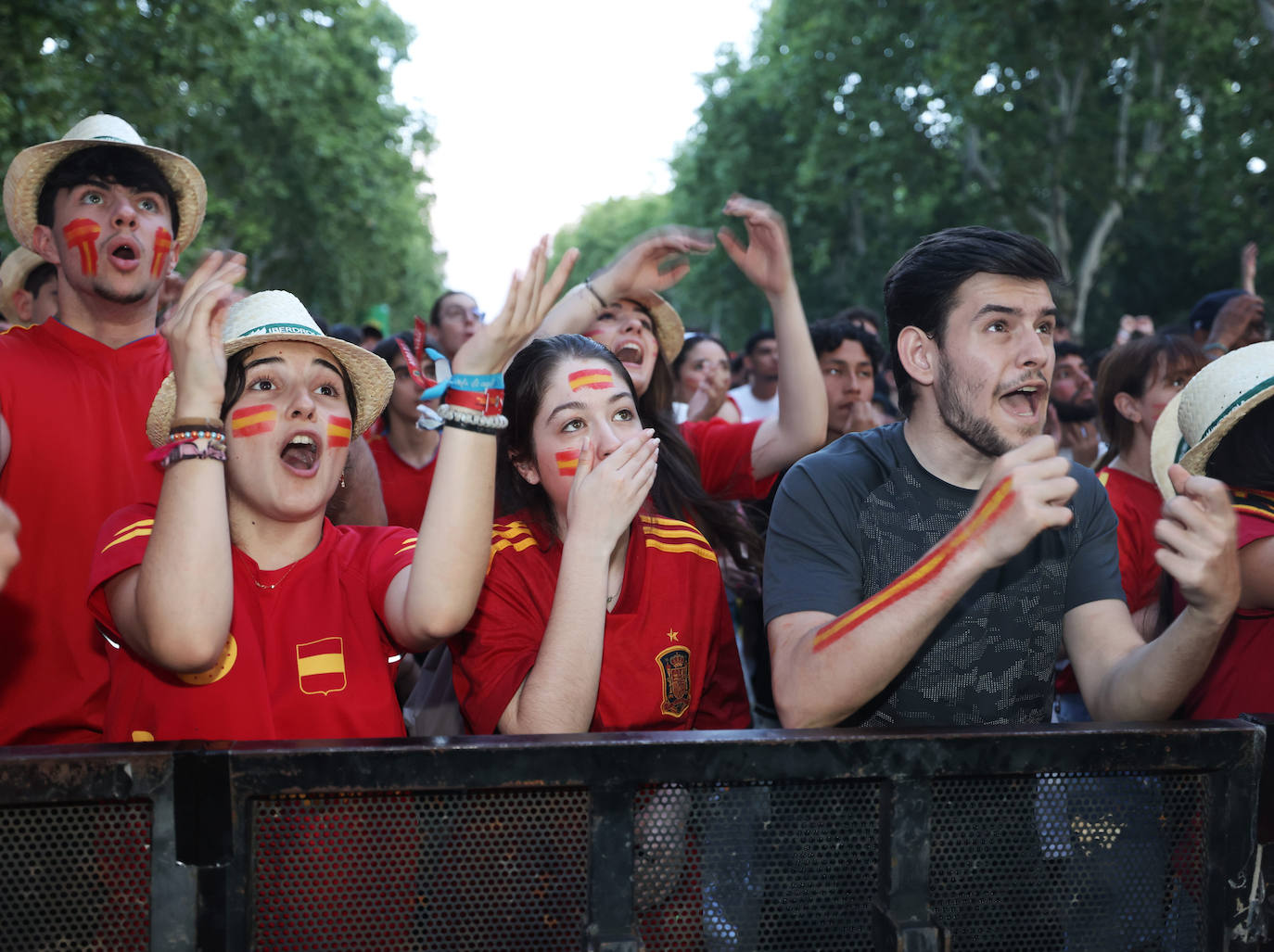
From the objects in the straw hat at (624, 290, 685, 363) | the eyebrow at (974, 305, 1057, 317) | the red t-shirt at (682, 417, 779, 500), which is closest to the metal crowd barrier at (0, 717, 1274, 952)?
the eyebrow at (974, 305, 1057, 317)

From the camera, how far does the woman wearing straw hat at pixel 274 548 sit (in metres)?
2.10

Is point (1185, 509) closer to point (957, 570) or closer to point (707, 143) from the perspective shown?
point (957, 570)

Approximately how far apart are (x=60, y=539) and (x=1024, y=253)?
2.38m

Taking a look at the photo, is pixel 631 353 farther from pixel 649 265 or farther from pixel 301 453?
pixel 301 453

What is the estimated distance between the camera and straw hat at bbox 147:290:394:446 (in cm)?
255

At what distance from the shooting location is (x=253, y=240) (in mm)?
23844

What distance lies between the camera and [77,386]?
10.2 ft

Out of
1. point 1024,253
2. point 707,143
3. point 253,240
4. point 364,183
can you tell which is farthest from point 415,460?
point 707,143

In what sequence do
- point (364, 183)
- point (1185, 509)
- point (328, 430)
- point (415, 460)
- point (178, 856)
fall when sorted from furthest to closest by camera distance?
1. point (364, 183)
2. point (415, 460)
3. point (328, 430)
4. point (1185, 509)
5. point (178, 856)

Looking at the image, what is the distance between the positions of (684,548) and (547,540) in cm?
33

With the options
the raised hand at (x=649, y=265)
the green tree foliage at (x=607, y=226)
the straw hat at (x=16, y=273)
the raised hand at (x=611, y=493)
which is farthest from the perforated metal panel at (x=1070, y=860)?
the green tree foliage at (x=607, y=226)

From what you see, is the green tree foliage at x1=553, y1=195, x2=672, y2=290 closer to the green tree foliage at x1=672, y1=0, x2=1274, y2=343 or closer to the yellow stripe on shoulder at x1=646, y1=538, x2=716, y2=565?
the green tree foliage at x1=672, y1=0, x2=1274, y2=343

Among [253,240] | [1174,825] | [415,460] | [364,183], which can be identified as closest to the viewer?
[1174,825]

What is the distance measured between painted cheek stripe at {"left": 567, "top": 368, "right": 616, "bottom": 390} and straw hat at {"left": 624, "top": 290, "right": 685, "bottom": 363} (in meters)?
1.32
